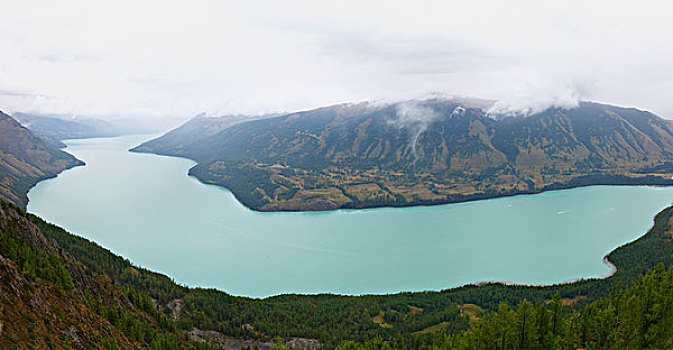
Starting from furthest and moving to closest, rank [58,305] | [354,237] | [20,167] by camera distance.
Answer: [20,167] → [354,237] → [58,305]

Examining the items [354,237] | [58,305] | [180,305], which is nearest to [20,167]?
[354,237]

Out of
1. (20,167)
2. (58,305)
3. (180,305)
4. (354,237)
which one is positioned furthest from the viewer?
(20,167)

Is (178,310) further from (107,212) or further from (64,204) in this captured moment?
(64,204)

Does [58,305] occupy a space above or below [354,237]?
above

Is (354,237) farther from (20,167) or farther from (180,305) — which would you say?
(20,167)

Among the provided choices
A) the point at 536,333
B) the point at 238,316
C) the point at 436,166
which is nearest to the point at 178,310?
the point at 238,316

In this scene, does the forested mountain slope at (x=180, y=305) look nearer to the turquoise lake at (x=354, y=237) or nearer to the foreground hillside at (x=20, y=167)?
the turquoise lake at (x=354, y=237)

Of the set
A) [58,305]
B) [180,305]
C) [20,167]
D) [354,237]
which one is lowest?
[180,305]

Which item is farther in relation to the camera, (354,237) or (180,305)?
(354,237)
